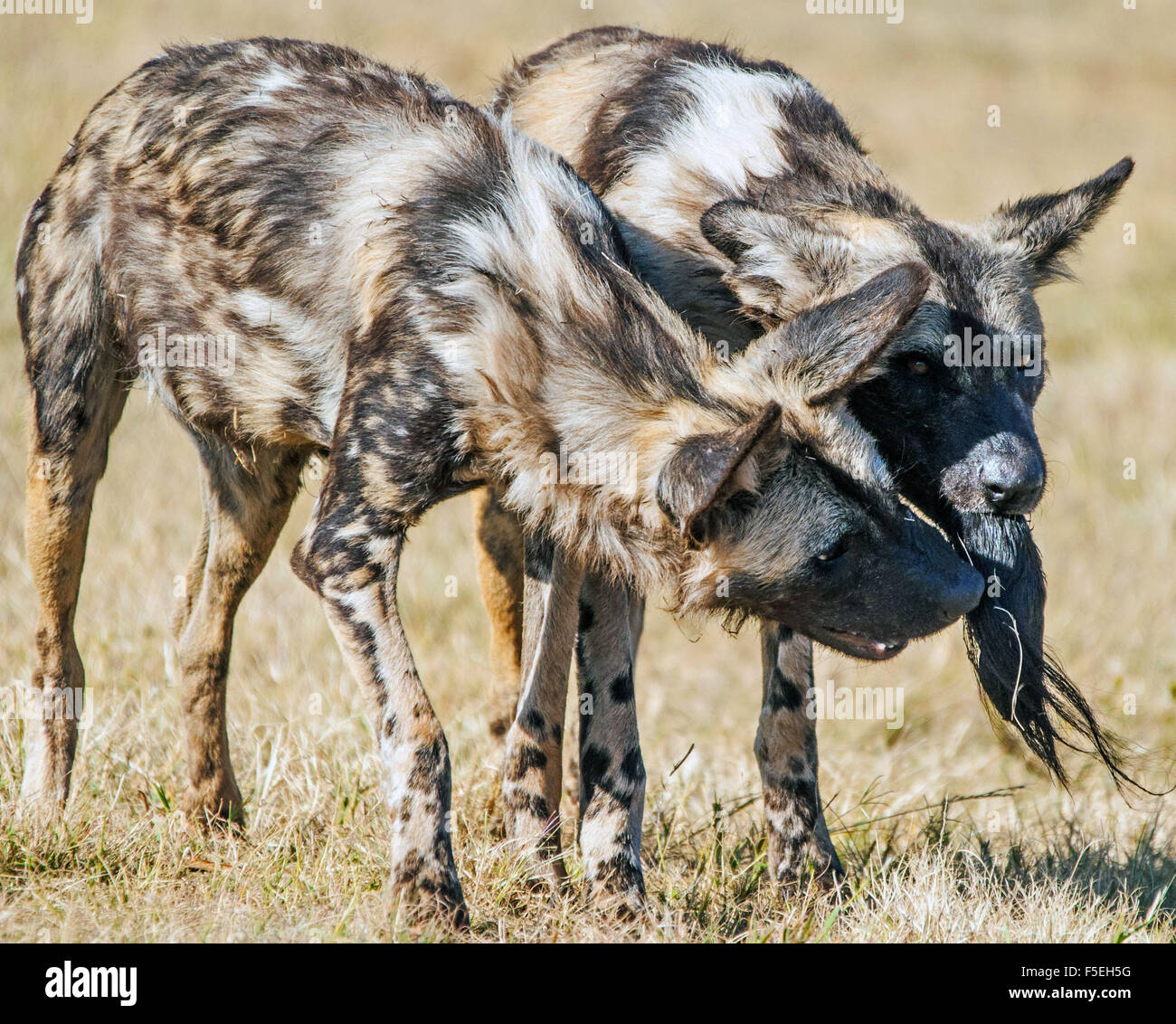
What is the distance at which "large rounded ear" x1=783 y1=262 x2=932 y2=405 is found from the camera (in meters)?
3.66

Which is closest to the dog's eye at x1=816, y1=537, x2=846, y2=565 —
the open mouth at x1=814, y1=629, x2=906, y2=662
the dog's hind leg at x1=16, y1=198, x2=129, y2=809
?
the open mouth at x1=814, y1=629, x2=906, y2=662

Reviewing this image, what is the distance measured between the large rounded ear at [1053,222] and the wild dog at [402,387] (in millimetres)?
1159

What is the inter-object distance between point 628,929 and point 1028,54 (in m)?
20.1

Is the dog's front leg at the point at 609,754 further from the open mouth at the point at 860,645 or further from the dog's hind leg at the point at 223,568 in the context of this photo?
the dog's hind leg at the point at 223,568

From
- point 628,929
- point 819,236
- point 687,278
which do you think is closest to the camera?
point 628,929

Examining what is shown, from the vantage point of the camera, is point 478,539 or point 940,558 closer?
point 940,558

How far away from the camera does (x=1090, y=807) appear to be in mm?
5820

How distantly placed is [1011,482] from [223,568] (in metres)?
2.72

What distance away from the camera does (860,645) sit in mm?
3881

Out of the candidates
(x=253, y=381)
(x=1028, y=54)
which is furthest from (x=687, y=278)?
(x=1028, y=54)
